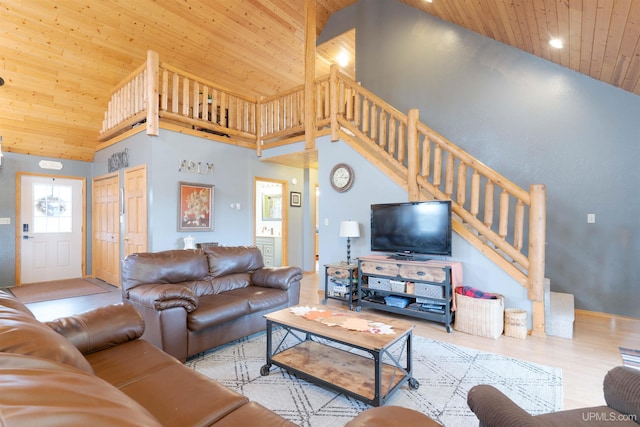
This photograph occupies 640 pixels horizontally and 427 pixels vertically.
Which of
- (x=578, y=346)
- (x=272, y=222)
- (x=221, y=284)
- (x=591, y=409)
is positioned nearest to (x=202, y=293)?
(x=221, y=284)

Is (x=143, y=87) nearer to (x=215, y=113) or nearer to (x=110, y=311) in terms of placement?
(x=215, y=113)

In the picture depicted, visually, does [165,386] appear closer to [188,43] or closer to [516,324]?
[516,324]

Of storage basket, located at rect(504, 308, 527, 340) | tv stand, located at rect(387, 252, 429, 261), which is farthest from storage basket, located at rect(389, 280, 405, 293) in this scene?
storage basket, located at rect(504, 308, 527, 340)

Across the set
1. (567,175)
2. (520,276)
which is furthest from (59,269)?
(567,175)

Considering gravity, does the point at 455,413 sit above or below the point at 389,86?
below

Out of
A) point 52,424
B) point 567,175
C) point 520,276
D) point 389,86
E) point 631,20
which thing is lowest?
point 520,276

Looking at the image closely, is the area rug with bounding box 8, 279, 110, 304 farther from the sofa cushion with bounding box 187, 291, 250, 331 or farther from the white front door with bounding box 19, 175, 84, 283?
the sofa cushion with bounding box 187, 291, 250, 331

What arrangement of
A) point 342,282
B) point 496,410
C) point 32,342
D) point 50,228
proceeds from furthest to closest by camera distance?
point 50,228 → point 342,282 → point 496,410 → point 32,342

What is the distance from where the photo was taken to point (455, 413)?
1.98 m

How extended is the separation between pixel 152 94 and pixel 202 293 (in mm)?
3210

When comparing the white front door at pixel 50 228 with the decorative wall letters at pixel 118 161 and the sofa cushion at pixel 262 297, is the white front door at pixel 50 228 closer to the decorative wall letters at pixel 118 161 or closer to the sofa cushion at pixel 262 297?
the decorative wall letters at pixel 118 161

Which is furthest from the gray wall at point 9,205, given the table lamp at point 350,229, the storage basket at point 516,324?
→ the storage basket at point 516,324

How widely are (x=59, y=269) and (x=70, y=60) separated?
412cm

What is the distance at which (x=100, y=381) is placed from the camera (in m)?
0.76
